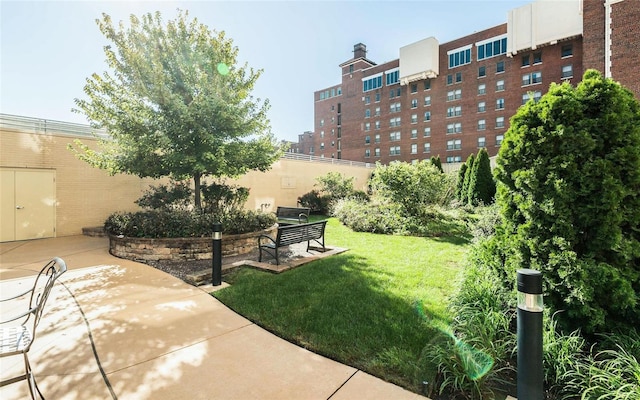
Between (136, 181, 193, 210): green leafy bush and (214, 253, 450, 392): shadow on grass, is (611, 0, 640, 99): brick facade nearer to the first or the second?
(214, 253, 450, 392): shadow on grass

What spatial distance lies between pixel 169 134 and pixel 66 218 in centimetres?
601

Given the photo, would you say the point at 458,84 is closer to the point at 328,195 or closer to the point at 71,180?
the point at 328,195

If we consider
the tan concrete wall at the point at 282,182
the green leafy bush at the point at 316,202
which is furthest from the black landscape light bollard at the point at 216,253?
the green leafy bush at the point at 316,202

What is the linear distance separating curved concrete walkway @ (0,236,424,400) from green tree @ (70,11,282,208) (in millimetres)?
3588

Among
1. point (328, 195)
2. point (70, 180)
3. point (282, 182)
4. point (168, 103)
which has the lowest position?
point (328, 195)

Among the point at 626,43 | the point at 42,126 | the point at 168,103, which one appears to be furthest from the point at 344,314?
the point at 626,43

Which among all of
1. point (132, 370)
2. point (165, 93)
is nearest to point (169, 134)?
point (165, 93)

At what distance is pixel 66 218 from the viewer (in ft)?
32.5

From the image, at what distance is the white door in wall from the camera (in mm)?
8914

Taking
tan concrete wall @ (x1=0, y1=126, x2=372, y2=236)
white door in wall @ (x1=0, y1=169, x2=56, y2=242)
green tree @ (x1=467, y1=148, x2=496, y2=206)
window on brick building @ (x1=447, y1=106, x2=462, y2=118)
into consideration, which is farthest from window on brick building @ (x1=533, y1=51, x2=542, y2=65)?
white door in wall @ (x1=0, y1=169, x2=56, y2=242)

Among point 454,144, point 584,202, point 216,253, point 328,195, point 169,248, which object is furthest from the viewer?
point 454,144

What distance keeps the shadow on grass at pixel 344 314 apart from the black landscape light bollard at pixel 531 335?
2.63 ft

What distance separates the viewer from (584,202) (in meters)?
2.82

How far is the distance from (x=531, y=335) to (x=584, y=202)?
5.81ft
